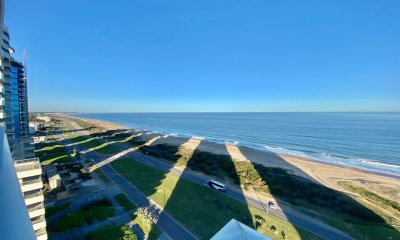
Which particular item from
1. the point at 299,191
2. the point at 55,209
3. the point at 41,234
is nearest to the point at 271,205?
the point at 299,191

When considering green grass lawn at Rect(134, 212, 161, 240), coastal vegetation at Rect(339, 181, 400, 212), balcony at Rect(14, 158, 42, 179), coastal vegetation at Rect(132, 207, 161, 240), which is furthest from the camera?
coastal vegetation at Rect(339, 181, 400, 212)

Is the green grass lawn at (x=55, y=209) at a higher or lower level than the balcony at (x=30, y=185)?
lower

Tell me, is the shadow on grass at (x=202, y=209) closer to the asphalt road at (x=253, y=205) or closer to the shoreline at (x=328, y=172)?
the asphalt road at (x=253, y=205)

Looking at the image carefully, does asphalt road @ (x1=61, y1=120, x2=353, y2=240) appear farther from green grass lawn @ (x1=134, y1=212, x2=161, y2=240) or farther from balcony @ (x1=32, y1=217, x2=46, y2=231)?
balcony @ (x1=32, y1=217, x2=46, y2=231)

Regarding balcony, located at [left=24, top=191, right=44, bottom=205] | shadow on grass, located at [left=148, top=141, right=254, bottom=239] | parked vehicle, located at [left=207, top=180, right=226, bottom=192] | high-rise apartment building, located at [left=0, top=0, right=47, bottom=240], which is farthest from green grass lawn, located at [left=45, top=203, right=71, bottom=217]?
parked vehicle, located at [left=207, top=180, right=226, bottom=192]

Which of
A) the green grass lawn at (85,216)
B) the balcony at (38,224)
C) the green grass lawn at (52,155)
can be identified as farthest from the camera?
the green grass lawn at (52,155)

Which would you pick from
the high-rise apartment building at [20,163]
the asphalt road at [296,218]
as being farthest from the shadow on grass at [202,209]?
the high-rise apartment building at [20,163]

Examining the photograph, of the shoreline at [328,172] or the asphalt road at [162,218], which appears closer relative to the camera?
the asphalt road at [162,218]

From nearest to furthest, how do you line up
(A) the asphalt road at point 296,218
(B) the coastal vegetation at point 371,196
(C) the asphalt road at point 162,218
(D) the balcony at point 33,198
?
1. (D) the balcony at point 33,198
2. (C) the asphalt road at point 162,218
3. (A) the asphalt road at point 296,218
4. (B) the coastal vegetation at point 371,196
